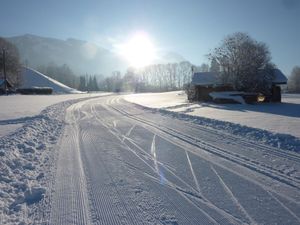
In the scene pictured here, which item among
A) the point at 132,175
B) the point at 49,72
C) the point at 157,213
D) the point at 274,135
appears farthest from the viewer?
the point at 49,72

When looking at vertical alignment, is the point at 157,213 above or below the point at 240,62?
below

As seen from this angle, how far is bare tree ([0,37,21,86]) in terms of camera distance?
3243 inches

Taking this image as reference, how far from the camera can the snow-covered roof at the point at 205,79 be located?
138ft

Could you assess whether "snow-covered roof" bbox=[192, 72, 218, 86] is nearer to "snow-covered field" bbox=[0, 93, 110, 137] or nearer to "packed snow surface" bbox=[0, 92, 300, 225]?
Answer: "snow-covered field" bbox=[0, 93, 110, 137]

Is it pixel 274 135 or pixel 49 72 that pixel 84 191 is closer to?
pixel 274 135

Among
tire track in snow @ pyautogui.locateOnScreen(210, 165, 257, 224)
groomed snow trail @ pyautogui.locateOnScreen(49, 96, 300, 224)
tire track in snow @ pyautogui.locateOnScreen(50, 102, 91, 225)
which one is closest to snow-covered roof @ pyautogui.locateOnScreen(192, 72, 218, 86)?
groomed snow trail @ pyautogui.locateOnScreen(49, 96, 300, 224)

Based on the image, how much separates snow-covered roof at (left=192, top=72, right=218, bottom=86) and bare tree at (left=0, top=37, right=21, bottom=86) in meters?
55.0

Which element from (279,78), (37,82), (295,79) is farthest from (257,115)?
(295,79)

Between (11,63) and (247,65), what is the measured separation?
6711cm

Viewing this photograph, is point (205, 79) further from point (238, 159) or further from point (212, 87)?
point (238, 159)

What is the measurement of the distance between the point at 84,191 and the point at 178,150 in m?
4.34

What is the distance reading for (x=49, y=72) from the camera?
148 m

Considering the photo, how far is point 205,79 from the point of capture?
43812 millimetres

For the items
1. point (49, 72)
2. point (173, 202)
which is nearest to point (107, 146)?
point (173, 202)
